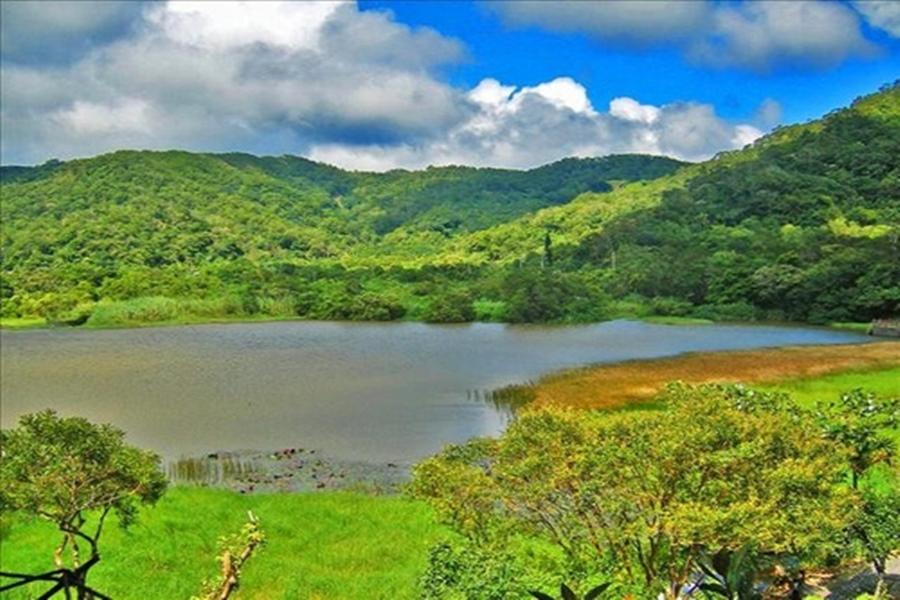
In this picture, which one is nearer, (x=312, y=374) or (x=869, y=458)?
(x=869, y=458)

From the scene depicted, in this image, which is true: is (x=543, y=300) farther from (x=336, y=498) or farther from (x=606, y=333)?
(x=336, y=498)

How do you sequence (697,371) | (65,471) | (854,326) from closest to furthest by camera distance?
(65,471) → (697,371) → (854,326)

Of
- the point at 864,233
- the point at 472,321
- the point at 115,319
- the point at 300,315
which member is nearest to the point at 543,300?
the point at 472,321

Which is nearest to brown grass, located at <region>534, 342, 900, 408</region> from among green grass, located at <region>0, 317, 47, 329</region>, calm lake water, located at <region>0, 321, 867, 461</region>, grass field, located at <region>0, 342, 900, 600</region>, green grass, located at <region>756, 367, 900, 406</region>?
green grass, located at <region>756, 367, 900, 406</region>

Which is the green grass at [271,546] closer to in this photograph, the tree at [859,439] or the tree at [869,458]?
the tree at [869,458]

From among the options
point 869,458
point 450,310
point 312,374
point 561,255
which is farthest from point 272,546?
point 561,255

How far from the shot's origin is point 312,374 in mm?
49344

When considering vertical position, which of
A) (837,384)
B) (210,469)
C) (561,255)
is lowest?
(210,469)

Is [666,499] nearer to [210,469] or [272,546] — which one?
[272,546]

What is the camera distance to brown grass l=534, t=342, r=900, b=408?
127 ft

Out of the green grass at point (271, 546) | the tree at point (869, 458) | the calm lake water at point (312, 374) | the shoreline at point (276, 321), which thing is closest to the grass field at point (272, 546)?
the green grass at point (271, 546)

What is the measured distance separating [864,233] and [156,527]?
93624mm

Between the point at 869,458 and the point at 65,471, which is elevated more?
the point at 65,471

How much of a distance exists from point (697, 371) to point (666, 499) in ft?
109
